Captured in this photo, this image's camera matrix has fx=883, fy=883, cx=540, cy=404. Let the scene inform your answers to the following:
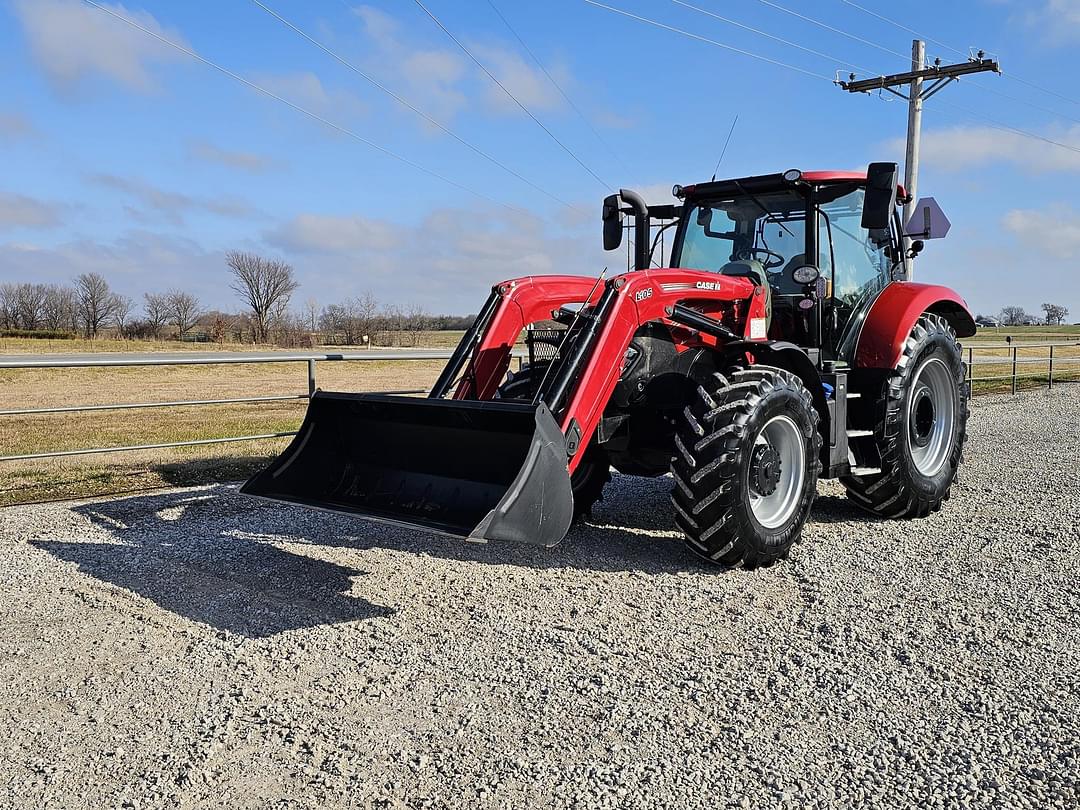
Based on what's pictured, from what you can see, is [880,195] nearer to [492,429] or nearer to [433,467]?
[492,429]

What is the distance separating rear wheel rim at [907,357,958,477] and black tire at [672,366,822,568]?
1.93 m

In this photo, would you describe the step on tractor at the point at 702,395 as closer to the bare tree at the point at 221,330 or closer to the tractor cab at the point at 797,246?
the tractor cab at the point at 797,246

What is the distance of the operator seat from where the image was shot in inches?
237

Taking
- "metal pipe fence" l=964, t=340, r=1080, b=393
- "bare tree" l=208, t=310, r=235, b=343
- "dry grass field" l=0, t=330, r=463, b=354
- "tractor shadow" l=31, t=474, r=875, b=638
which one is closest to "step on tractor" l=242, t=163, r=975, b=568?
"tractor shadow" l=31, t=474, r=875, b=638

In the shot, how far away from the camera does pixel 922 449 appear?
6961 mm

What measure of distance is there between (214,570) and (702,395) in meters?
2.99

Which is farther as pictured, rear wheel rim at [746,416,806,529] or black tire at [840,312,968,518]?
black tire at [840,312,968,518]

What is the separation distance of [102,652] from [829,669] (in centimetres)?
317

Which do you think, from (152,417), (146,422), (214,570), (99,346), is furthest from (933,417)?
(99,346)

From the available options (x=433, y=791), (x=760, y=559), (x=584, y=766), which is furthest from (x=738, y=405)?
(x=433, y=791)

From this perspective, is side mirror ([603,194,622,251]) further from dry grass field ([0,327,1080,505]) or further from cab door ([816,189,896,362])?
dry grass field ([0,327,1080,505])

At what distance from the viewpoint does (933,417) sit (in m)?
7.01

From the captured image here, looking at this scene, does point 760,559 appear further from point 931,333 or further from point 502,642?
point 931,333

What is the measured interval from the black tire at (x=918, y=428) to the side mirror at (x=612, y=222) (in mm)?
2146
